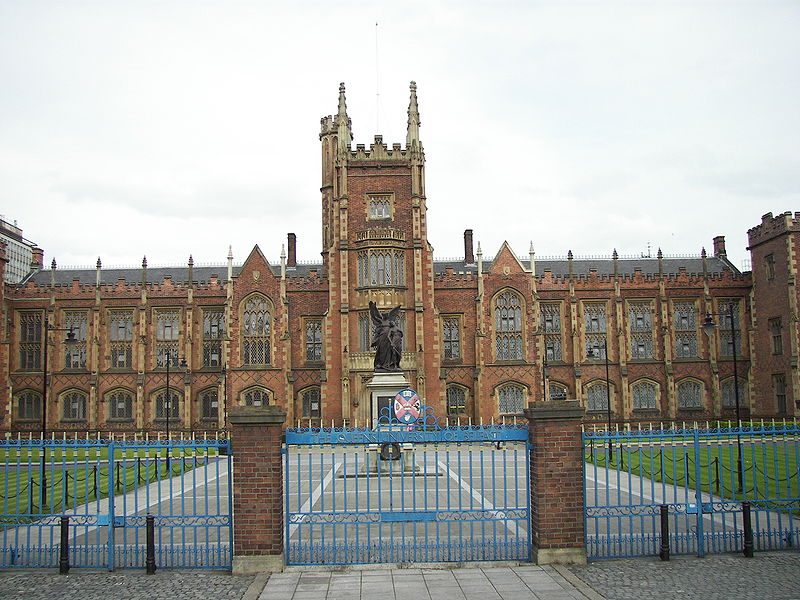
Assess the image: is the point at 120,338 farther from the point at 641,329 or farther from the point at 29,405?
the point at 641,329

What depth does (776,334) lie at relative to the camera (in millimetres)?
47188

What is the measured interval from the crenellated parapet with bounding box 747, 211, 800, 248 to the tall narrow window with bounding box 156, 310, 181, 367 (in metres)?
39.7

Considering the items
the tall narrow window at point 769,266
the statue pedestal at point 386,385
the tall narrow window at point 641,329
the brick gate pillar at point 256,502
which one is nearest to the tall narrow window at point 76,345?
the statue pedestal at point 386,385

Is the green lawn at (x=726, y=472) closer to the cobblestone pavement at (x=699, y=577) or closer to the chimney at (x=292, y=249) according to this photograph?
the cobblestone pavement at (x=699, y=577)

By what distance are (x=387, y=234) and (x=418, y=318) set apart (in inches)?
217

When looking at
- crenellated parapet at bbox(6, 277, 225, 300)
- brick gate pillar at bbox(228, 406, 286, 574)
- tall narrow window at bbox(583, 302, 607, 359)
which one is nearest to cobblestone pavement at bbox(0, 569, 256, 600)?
brick gate pillar at bbox(228, 406, 286, 574)

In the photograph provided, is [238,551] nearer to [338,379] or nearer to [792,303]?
[338,379]

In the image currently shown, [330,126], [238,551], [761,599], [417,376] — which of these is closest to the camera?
[761,599]

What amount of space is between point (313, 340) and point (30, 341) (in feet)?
64.9

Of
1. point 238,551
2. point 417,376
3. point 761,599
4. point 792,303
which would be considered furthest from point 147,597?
point 792,303

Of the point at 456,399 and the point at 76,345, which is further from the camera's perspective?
the point at 76,345

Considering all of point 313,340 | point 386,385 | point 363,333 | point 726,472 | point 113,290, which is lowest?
point 726,472

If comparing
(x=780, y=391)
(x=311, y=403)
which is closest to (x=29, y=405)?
(x=311, y=403)

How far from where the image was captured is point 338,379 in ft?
143
